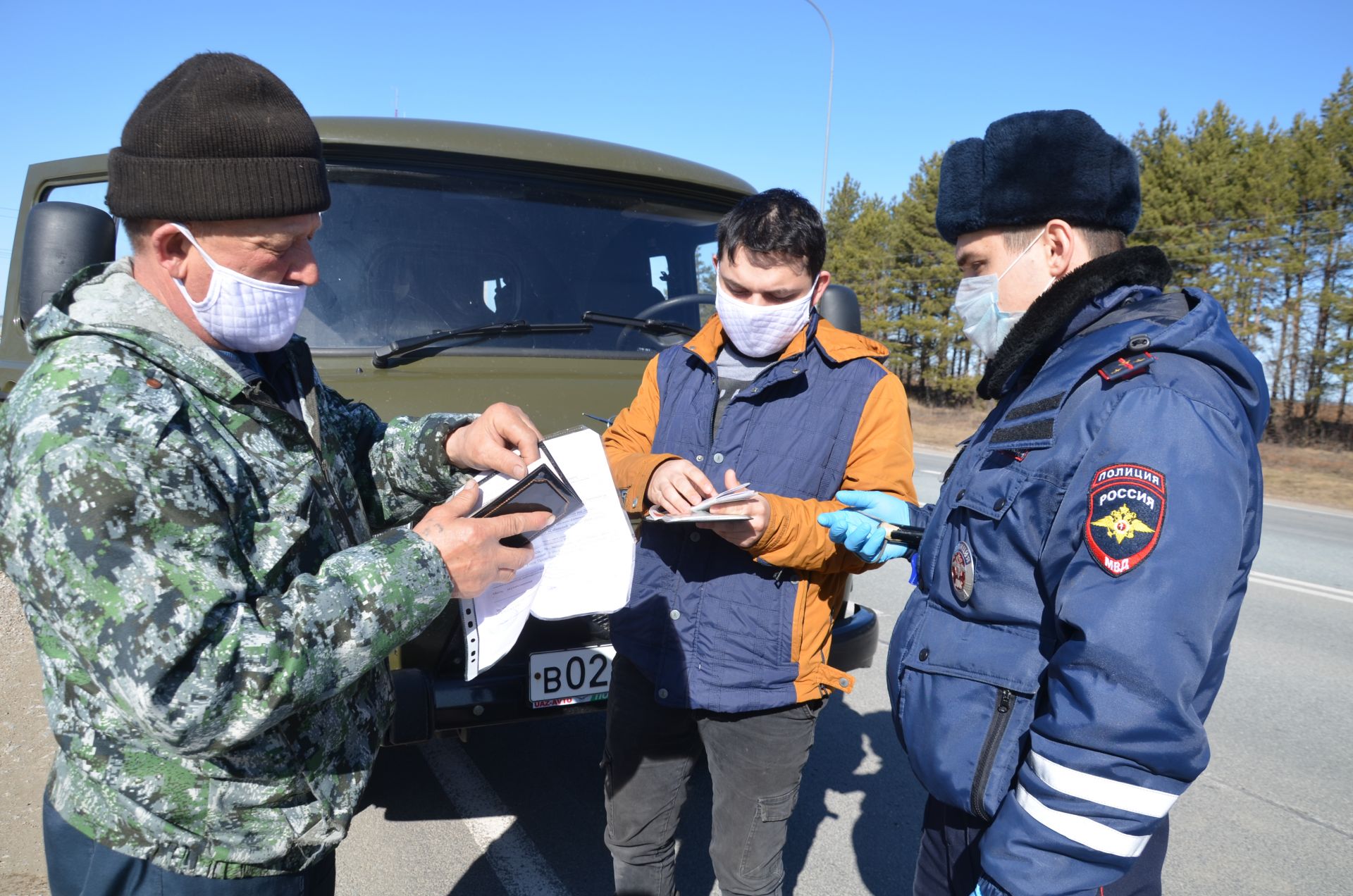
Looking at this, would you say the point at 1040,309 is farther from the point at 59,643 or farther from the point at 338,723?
the point at 59,643

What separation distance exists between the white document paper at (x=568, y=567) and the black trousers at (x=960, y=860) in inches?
28.9

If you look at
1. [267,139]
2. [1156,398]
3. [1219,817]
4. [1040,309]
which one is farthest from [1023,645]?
[1219,817]

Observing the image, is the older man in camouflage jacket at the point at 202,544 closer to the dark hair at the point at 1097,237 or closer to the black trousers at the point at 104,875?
the black trousers at the point at 104,875

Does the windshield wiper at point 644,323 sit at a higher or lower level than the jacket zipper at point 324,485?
higher

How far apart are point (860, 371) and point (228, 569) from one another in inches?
60.9

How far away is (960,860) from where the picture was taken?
1567 millimetres

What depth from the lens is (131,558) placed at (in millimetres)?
1045

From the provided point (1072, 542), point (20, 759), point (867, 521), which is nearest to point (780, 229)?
point (867, 521)

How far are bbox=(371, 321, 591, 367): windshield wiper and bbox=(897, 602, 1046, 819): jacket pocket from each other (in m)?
2.21

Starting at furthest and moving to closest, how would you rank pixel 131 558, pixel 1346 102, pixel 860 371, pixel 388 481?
pixel 1346 102 < pixel 860 371 < pixel 388 481 < pixel 131 558

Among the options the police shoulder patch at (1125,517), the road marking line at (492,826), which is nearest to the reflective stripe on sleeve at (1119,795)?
the police shoulder patch at (1125,517)

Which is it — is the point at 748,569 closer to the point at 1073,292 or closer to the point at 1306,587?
the point at 1073,292

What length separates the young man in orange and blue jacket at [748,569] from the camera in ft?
6.77

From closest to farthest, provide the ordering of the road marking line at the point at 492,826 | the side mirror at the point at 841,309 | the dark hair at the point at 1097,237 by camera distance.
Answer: the dark hair at the point at 1097,237
the road marking line at the point at 492,826
the side mirror at the point at 841,309
